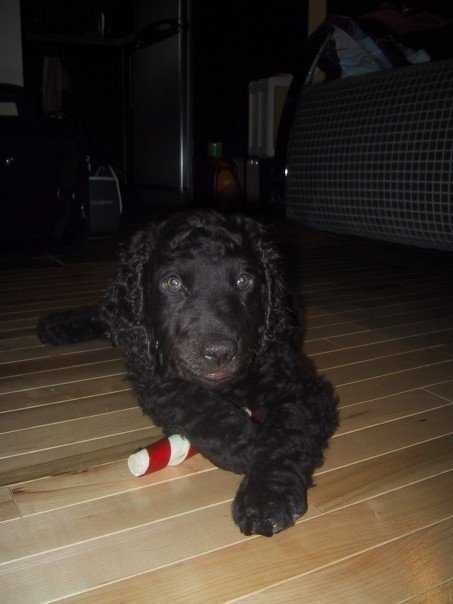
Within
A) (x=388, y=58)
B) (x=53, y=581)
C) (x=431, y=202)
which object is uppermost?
(x=388, y=58)

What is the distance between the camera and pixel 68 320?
10.0 feet

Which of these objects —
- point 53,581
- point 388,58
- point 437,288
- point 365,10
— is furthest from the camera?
point 365,10

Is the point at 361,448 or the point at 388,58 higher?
the point at 388,58

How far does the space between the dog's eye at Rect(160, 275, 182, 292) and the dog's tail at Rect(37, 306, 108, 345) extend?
98 cm

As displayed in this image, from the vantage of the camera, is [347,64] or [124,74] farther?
[124,74]

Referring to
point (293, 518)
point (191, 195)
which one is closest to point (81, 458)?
point (293, 518)

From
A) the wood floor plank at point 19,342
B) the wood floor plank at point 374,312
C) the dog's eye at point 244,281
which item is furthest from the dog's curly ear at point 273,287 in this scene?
the wood floor plank at point 19,342

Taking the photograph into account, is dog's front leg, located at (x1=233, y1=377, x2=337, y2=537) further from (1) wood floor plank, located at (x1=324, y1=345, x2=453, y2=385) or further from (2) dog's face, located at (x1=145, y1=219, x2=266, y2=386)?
(1) wood floor plank, located at (x1=324, y1=345, x2=453, y2=385)

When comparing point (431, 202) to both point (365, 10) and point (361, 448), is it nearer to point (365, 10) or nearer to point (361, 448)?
point (361, 448)

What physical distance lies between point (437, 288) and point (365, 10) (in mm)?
3999

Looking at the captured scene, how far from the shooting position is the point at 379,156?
329cm

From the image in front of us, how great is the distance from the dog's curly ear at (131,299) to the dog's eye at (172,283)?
210mm

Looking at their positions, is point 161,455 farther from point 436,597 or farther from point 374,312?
point 374,312

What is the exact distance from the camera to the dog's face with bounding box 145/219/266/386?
6.05 feet
